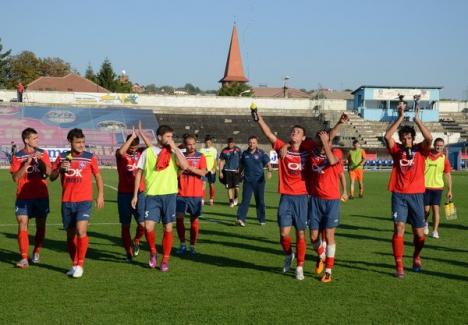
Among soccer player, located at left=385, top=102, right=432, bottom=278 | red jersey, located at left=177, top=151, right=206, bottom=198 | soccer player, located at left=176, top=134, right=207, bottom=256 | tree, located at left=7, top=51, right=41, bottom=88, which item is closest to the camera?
soccer player, located at left=385, top=102, right=432, bottom=278

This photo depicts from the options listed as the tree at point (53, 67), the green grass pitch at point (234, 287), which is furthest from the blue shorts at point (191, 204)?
the tree at point (53, 67)

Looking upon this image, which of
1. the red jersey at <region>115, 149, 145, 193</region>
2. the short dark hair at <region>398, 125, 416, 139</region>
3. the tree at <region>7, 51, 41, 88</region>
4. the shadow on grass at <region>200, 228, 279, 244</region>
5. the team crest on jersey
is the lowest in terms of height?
the shadow on grass at <region>200, 228, 279, 244</region>

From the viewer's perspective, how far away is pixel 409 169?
9.58m

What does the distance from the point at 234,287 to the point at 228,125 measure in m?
53.6

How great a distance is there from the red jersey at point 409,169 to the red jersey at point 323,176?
878 mm

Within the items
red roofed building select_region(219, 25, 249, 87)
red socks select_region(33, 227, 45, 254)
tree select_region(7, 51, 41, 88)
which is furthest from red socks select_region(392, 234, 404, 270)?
red roofed building select_region(219, 25, 249, 87)

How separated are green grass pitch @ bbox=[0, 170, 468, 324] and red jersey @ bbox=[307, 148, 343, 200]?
3.89 feet

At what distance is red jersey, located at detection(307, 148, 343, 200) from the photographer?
9.37m

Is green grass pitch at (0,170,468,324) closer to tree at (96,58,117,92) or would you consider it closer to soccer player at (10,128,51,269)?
soccer player at (10,128,51,269)

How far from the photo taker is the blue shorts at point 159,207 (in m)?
9.72

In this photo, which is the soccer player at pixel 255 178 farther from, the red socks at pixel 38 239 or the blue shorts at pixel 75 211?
the blue shorts at pixel 75 211

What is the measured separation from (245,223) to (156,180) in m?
6.57

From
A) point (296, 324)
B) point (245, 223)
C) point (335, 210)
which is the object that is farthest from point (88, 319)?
point (245, 223)

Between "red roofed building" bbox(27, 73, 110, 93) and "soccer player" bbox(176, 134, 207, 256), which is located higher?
"red roofed building" bbox(27, 73, 110, 93)
